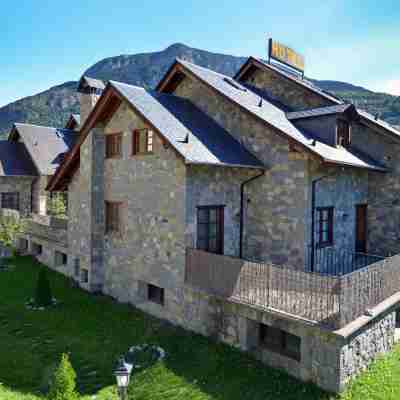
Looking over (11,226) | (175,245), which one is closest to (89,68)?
(11,226)

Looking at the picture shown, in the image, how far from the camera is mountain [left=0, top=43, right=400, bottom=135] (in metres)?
72.9

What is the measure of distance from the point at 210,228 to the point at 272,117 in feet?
17.6

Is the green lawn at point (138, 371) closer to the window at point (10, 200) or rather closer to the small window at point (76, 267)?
the small window at point (76, 267)

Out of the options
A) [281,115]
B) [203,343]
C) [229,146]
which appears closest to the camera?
[203,343]

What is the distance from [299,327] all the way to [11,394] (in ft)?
23.5

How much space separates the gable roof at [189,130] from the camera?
12.0 metres

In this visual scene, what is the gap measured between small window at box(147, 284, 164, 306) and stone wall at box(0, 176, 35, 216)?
58.6 feet

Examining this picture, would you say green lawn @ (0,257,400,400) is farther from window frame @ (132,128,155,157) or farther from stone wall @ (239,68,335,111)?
stone wall @ (239,68,335,111)

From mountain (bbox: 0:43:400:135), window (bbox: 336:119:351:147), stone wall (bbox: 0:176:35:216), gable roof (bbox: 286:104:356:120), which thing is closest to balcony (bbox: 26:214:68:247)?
stone wall (bbox: 0:176:35:216)

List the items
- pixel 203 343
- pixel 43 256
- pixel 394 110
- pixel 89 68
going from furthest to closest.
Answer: pixel 89 68 < pixel 394 110 < pixel 43 256 < pixel 203 343

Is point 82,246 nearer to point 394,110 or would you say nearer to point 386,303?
point 386,303

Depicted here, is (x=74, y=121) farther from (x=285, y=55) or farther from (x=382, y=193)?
(x=382, y=193)

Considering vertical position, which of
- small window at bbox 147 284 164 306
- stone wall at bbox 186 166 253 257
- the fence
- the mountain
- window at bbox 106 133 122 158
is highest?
the mountain

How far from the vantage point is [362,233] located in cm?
1680
